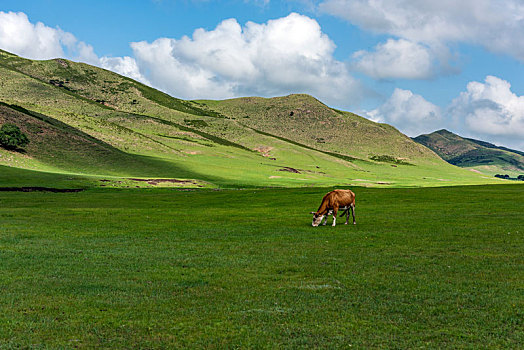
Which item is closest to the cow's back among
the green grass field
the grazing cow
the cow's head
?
the grazing cow

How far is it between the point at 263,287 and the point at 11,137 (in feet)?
496

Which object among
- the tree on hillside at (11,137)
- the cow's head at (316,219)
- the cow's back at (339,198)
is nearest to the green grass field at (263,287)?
the cow's head at (316,219)

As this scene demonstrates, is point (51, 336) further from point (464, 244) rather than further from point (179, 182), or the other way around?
point (179, 182)

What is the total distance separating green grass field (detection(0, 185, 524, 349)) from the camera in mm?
10844

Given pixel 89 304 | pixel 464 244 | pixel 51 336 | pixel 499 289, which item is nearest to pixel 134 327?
pixel 51 336

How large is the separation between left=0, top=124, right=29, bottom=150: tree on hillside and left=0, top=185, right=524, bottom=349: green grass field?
128864 mm

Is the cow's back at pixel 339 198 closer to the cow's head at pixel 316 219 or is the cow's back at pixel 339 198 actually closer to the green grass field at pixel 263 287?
the cow's head at pixel 316 219

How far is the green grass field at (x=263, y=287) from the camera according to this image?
10.8 m

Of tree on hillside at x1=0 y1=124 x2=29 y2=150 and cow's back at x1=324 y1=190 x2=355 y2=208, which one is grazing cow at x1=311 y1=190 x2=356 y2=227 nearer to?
cow's back at x1=324 y1=190 x2=355 y2=208

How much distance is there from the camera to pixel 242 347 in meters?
10.2

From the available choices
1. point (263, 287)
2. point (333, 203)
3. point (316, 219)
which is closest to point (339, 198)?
point (333, 203)

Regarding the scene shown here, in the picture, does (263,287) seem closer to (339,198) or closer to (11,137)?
(339,198)

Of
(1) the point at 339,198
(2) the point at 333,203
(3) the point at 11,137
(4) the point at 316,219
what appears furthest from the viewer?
(3) the point at 11,137

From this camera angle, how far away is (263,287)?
15.4m
